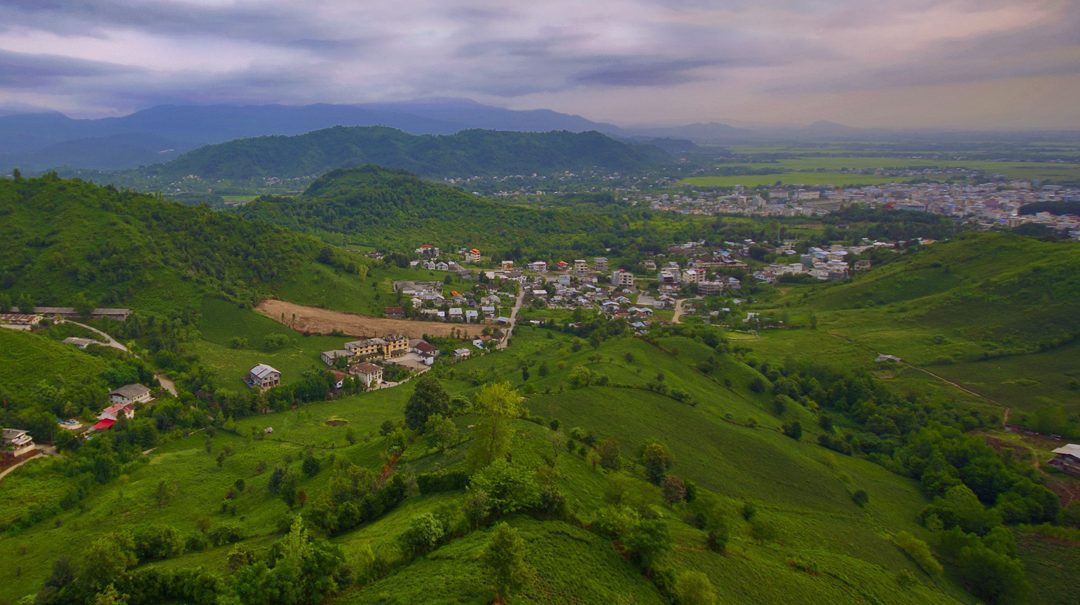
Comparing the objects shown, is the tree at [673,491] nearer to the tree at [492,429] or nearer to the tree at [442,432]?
the tree at [492,429]

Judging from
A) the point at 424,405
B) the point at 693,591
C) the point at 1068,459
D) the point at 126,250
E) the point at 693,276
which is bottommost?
the point at 1068,459

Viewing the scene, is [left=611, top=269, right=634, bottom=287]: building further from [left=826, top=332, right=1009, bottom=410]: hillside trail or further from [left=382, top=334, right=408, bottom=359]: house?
[left=382, top=334, right=408, bottom=359]: house

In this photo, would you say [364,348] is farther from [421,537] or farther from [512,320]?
[421,537]

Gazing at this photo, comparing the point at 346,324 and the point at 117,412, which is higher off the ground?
the point at 346,324

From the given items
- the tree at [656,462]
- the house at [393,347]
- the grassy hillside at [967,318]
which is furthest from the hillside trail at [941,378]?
the house at [393,347]

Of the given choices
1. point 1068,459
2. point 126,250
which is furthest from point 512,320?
point 1068,459

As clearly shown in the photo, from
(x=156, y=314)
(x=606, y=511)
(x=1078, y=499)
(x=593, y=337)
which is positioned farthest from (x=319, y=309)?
(x=1078, y=499)

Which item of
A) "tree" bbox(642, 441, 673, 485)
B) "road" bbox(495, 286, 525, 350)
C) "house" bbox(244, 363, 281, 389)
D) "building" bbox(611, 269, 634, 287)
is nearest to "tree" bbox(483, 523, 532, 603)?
"tree" bbox(642, 441, 673, 485)
